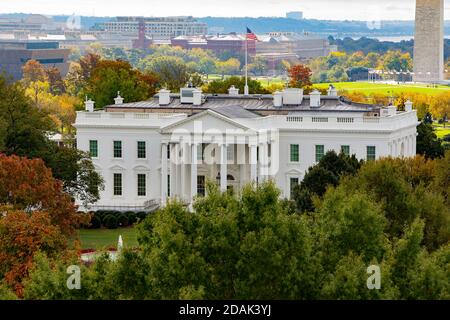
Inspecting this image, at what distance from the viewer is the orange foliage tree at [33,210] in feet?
212

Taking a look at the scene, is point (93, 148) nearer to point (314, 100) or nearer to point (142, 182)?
point (142, 182)

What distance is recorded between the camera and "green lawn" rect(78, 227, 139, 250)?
290 ft

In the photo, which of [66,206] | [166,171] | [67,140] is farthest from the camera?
[67,140]

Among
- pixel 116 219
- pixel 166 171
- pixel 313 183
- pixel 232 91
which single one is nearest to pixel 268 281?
pixel 313 183

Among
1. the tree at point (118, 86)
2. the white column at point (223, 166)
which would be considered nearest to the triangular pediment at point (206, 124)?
the white column at point (223, 166)

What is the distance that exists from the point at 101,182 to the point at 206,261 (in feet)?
169

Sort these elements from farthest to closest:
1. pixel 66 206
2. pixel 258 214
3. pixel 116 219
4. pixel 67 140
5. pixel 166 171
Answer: pixel 67 140 < pixel 166 171 < pixel 116 219 < pixel 66 206 < pixel 258 214

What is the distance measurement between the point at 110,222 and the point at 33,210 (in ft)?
60.6

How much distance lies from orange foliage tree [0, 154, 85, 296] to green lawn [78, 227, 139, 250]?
410 cm

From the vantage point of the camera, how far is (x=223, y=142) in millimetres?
105062

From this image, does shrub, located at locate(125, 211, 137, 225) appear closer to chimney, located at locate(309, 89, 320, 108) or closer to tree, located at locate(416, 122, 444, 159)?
chimney, located at locate(309, 89, 320, 108)

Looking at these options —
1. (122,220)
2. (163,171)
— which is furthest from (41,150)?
(163,171)

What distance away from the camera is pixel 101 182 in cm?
10294
